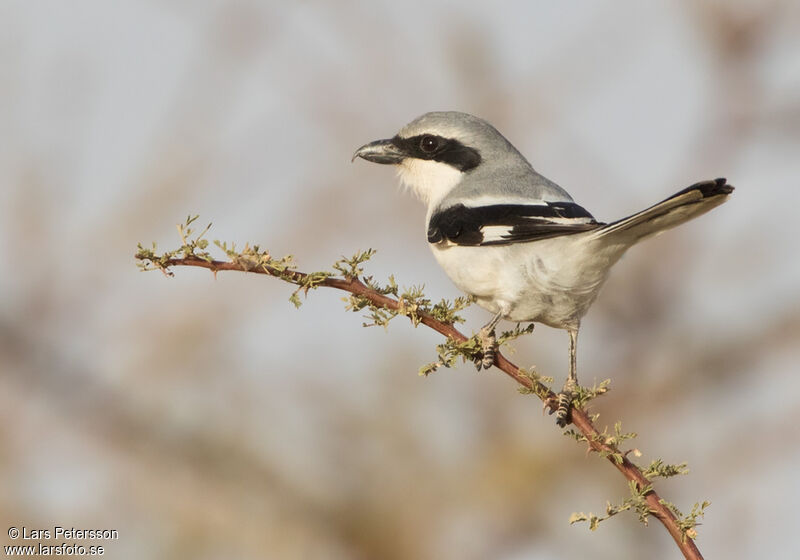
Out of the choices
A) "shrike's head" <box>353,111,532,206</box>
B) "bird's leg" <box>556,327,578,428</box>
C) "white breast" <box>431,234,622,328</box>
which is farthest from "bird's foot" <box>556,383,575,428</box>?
"shrike's head" <box>353,111,532,206</box>

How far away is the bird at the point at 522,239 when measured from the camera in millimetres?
3615

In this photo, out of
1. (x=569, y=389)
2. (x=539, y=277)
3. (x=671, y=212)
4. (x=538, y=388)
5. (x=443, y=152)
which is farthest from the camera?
(x=443, y=152)

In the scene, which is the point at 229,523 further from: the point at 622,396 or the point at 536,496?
the point at 622,396

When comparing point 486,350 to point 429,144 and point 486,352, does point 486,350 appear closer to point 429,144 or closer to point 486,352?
point 486,352

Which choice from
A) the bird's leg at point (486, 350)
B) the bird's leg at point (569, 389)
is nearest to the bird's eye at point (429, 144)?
the bird's leg at point (569, 389)

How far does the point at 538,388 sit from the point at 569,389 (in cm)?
68

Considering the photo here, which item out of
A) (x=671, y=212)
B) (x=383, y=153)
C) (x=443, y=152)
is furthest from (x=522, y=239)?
(x=383, y=153)

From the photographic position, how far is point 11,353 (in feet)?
17.3

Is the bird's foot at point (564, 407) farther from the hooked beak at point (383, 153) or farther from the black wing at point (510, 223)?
the hooked beak at point (383, 153)

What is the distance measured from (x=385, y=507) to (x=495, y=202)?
2170 millimetres

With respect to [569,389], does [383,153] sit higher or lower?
higher

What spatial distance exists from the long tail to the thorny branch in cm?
69

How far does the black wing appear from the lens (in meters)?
3.89

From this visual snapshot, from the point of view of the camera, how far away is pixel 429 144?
191 inches
